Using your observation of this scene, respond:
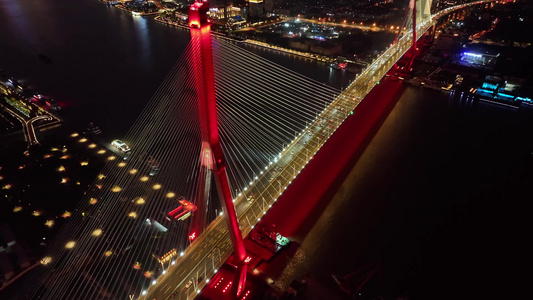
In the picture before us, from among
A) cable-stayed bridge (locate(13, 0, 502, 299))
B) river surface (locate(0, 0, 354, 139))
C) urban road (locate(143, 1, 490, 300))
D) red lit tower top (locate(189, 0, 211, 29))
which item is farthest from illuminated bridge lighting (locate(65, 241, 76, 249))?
red lit tower top (locate(189, 0, 211, 29))

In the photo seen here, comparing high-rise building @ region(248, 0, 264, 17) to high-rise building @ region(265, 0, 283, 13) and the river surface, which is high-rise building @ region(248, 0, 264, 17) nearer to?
high-rise building @ region(265, 0, 283, 13)

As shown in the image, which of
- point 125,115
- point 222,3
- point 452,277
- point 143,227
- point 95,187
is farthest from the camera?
point 222,3

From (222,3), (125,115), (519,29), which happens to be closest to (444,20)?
(519,29)

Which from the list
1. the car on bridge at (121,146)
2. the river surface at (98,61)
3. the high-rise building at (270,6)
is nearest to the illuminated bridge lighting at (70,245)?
the car on bridge at (121,146)

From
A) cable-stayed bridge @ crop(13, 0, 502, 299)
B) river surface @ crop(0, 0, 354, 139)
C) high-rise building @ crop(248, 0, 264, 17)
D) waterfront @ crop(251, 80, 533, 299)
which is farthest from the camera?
high-rise building @ crop(248, 0, 264, 17)

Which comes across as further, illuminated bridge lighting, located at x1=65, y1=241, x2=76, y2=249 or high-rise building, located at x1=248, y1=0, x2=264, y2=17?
high-rise building, located at x1=248, y1=0, x2=264, y2=17

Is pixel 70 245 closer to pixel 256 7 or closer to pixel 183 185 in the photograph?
pixel 183 185

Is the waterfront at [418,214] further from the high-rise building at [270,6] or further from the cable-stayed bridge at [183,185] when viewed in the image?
the high-rise building at [270,6]

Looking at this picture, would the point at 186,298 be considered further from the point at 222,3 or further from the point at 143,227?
the point at 222,3
